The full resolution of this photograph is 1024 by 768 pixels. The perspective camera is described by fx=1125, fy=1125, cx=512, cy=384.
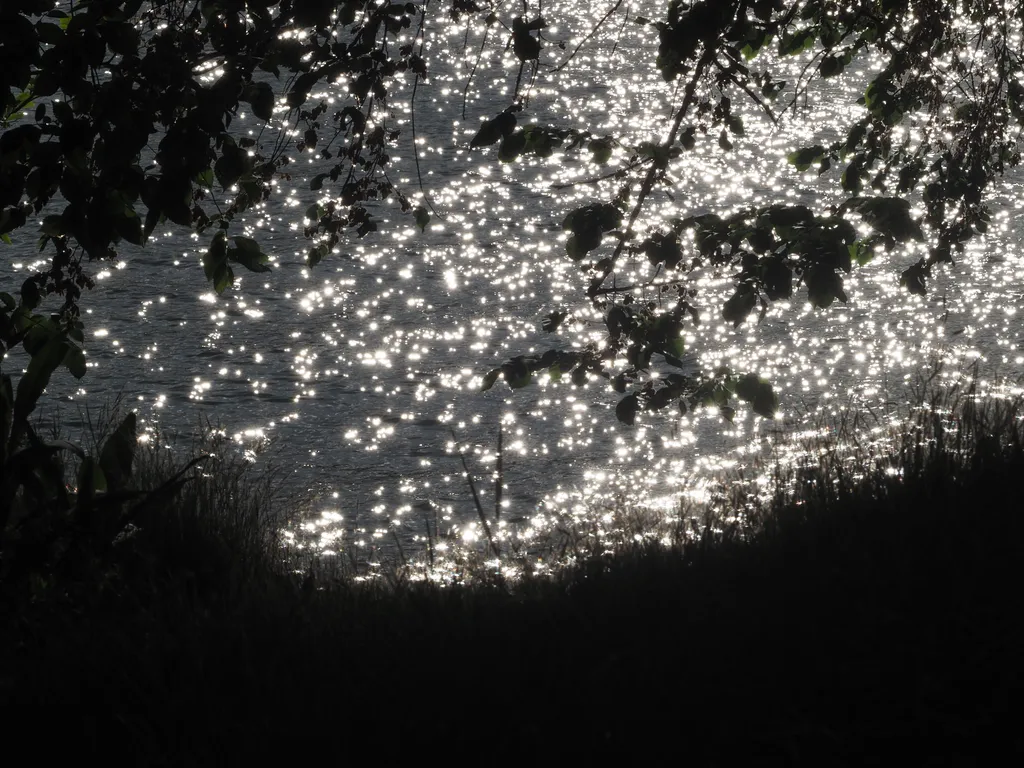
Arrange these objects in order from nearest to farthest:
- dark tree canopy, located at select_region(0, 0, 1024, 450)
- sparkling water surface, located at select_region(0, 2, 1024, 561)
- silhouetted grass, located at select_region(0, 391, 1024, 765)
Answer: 1. silhouetted grass, located at select_region(0, 391, 1024, 765)
2. dark tree canopy, located at select_region(0, 0, 1024, 450)
3. sparkling water surface, located at select_region(0, 2, 1024, 561)

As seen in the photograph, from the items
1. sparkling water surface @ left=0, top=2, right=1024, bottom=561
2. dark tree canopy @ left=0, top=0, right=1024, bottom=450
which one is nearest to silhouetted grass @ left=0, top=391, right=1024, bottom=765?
dark tree canopy @ left=0, top=0, right=1024, bottom=450

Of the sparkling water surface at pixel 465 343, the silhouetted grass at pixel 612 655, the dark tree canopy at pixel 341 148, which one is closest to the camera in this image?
the silhouetted grass at pixel 612 655

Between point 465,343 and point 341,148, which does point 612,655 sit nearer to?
point 341,148

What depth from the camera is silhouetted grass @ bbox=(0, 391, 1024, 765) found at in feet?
9.51

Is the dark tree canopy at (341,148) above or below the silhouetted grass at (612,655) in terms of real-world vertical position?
above

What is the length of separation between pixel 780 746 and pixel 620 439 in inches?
250

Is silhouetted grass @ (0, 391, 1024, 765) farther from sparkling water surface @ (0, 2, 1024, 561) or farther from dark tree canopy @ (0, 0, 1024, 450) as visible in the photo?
sparkling water surface @ (0, 2, 1024, 561)

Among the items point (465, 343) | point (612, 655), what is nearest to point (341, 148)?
point (612, 655)

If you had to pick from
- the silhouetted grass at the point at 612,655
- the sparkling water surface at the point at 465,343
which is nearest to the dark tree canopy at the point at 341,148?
the silhouetted grass at the point at 612,655

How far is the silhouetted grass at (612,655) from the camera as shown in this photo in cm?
290

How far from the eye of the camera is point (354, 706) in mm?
3053

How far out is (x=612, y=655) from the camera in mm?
3145

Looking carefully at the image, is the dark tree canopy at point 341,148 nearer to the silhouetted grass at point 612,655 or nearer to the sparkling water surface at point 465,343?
the silhouetted grass at point 612,655

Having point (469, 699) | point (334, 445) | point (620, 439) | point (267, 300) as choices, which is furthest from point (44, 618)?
point (267, 300)
